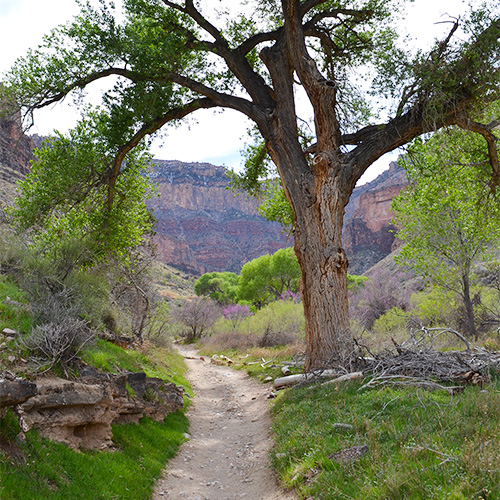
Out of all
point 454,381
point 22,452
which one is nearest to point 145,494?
point 22,452

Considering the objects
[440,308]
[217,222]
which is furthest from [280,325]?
[217,222]

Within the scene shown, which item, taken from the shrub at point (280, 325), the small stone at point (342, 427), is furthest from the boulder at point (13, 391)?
the shrub at point (280, 325)

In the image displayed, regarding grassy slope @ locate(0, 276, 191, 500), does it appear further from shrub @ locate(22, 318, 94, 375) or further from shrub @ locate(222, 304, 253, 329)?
shrub @ locate(222, 304, 253, 329)

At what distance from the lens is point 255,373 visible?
1500 centimetres

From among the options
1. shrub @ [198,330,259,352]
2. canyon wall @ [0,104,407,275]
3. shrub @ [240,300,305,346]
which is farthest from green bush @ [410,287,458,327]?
canyon wall @ [0,104,407,275]

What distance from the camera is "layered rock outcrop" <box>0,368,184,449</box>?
4.14 meters

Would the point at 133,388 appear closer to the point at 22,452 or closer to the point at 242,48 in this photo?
the point at 22,452

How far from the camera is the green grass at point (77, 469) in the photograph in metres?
3.60

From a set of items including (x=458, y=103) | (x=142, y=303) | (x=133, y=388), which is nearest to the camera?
(x=133, y=388)

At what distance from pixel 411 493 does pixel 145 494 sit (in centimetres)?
344

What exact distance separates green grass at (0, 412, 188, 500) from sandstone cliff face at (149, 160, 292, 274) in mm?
118965

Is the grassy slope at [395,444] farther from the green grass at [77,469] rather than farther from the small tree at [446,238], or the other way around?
Result: the small tree at [446,238]

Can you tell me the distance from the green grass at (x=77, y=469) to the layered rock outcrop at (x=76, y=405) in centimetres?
22

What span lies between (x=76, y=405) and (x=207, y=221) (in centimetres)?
14248
